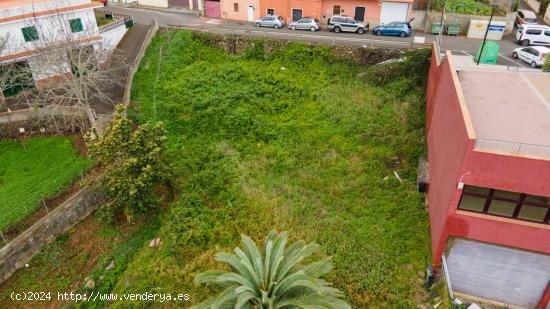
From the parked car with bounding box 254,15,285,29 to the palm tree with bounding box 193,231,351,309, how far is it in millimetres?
27940

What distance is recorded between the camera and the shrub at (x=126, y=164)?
17984mm

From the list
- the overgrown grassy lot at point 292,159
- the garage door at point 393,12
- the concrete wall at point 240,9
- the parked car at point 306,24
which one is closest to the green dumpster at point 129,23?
the overgrown grassy lot at point 292,159

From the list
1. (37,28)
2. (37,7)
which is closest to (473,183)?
(37,28)

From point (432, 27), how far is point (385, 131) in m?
16.7

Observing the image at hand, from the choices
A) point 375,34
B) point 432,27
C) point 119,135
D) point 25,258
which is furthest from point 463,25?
point 25,258

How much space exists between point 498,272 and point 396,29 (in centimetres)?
2422

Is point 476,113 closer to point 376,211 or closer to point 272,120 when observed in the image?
point 376,211

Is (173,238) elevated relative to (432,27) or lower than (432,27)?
lower

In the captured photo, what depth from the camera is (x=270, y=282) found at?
12.1 metres

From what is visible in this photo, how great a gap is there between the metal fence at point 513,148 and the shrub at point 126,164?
45.8ft

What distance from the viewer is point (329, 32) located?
35.5 m

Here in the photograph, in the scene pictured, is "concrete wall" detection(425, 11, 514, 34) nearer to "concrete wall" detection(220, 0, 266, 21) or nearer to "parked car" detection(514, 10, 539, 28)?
"parked car" detection(514, 10, 539, 28)

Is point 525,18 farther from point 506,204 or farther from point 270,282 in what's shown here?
point 270,282

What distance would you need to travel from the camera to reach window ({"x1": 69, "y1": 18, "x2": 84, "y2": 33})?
2825cm
